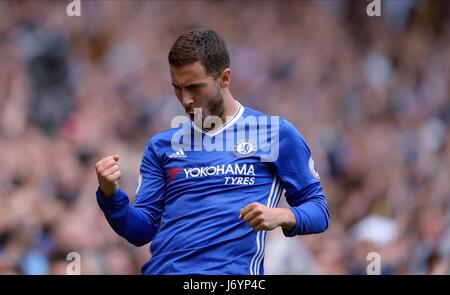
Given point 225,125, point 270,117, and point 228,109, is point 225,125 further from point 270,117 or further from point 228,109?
point 270,117

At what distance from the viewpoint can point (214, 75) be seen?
4113 mm

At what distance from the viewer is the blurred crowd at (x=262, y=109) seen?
7621 millimetres

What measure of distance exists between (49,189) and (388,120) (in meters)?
3.25

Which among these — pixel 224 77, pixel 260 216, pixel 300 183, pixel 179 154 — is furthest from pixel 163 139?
pixel 260 216

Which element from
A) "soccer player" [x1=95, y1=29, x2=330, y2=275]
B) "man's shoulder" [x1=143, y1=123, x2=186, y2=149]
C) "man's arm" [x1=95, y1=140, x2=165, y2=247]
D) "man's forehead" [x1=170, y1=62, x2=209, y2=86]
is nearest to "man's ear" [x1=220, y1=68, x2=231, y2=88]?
"soccer player" [x1=95, y1=29, x2=330, y2=275]

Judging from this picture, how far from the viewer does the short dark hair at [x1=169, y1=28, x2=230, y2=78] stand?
4043 mm

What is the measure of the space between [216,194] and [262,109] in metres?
4.46

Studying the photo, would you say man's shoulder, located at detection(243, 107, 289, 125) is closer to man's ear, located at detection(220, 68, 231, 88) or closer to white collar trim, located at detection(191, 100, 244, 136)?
white collar trim, located at detection(191, 100, 244, 136)

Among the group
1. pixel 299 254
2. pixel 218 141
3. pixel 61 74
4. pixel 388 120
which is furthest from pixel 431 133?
pixel 218 141

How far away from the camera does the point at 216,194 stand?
4.05 metres

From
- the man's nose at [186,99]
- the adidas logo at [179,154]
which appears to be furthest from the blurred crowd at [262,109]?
the man's nose at [186,99]

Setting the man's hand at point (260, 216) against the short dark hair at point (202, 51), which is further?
the short dark hair at point (202, 51)

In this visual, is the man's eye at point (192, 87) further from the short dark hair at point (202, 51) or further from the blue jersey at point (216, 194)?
the blue jersey at point (216, 194)
